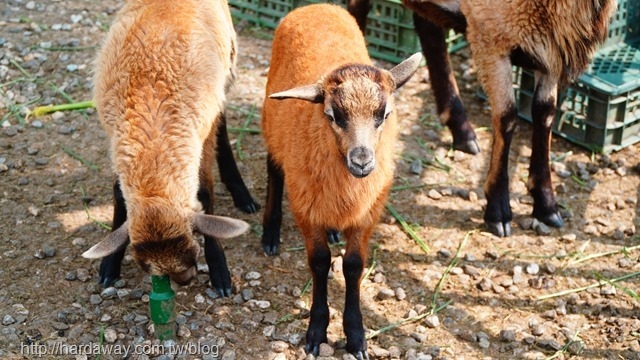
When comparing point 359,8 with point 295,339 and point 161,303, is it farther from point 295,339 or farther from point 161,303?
point 161,303

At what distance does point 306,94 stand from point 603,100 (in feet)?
12.0

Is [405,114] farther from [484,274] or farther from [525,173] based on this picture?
[484,274]

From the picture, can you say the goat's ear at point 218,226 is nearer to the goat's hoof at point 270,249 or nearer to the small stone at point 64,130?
the goat's hoof at point 270,249

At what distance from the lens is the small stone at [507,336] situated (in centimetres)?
609

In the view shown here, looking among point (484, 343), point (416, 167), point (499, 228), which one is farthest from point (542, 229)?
point (484, 343)

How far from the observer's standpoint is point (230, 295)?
6.45 metres

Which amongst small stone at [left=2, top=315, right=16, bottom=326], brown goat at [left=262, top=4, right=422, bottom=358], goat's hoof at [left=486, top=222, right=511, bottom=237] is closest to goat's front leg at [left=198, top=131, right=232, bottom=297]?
brown goat at [left=262, top=4, right=422, bottom=358]

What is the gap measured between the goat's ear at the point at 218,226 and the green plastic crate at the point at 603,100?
12.4ft

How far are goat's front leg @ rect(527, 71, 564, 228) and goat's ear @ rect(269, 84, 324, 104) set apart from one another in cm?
251

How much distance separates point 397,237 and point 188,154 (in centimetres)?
208

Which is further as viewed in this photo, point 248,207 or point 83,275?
point 248,207

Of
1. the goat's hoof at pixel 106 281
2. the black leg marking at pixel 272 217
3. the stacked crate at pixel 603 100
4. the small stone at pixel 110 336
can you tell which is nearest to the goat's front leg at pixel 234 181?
the black leg marking at pixel 272 217

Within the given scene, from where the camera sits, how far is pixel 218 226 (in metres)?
5.65

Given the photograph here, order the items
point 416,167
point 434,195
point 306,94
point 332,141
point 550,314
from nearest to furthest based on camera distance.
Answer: point 306,94, point 332,141, point 550,314, point 434,195, point 416,167
